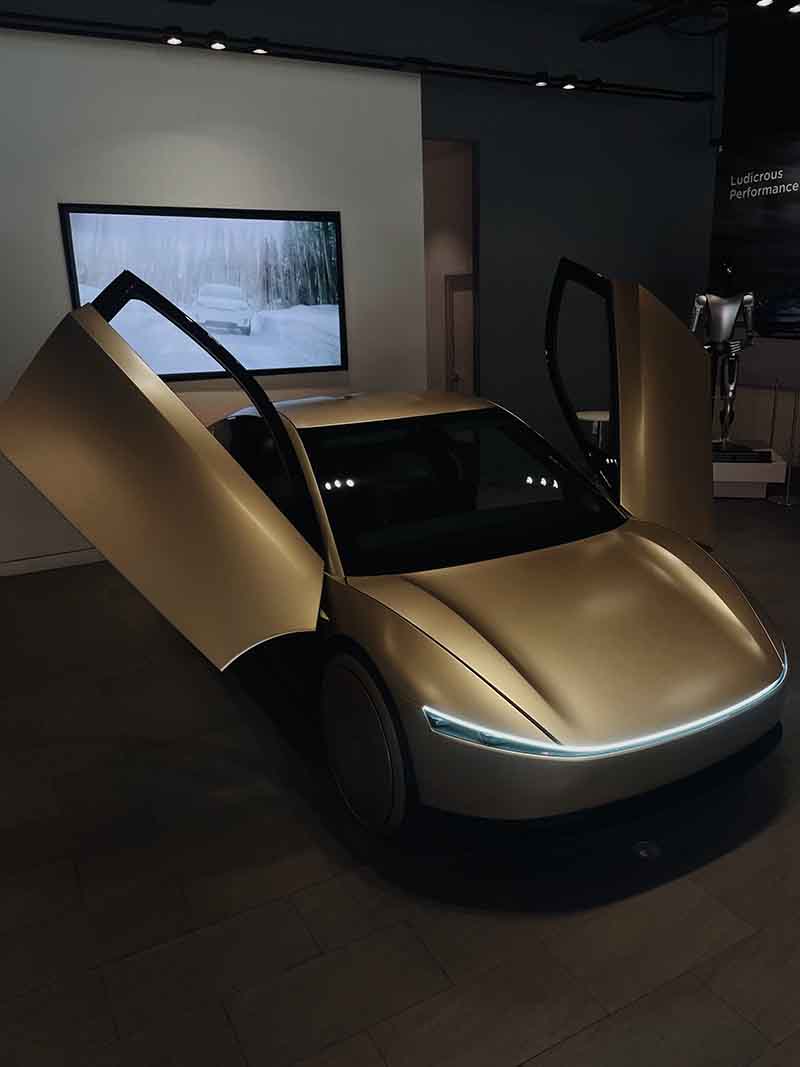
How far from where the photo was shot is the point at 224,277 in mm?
5121

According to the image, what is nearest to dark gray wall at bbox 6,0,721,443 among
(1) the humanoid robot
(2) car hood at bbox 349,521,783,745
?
(1) the humanoid robot

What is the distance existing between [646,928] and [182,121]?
4.89m

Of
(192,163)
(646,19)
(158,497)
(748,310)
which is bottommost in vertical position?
(158,497)

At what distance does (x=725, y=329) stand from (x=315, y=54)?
12.0ft

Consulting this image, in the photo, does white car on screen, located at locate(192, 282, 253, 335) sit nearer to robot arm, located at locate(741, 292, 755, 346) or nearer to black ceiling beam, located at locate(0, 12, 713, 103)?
black ceiling beam, located at locate(0, 12, 713, 103)

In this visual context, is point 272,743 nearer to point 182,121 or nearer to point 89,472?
point 89,472

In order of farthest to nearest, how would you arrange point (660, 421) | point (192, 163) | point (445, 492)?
point (192, 163), point (660, 421), point (445, 492)

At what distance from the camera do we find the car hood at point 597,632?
206 centimetres

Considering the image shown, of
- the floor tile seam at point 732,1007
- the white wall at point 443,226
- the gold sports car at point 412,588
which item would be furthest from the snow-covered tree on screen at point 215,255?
the floor tile seam at point 732,1007

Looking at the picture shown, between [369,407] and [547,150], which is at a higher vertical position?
[547,150]

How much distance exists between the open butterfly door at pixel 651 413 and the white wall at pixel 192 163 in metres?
2.60

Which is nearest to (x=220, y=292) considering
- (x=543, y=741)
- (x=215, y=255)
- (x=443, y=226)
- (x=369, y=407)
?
(x=215, y=255)

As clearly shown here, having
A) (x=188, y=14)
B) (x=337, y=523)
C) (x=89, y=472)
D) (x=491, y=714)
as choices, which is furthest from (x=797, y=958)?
(x=188, y=14)

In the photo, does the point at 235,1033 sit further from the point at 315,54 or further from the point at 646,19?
the point at 646,19
